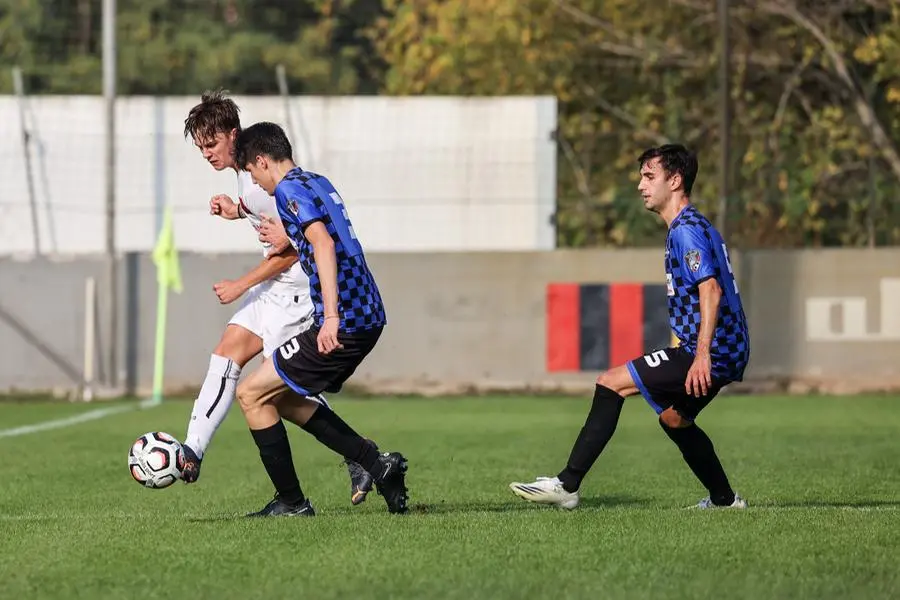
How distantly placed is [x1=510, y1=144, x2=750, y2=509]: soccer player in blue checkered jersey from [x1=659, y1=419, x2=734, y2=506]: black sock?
0.03 feet

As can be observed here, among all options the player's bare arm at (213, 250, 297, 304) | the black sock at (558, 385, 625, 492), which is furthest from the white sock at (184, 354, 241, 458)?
the black sock at (558, 385, 625, 492)

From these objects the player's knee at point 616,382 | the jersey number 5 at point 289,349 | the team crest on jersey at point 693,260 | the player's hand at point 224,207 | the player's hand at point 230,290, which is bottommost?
the player's knee at point 616,382

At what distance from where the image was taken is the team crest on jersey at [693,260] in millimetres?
7844

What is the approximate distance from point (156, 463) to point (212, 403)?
0.54 m

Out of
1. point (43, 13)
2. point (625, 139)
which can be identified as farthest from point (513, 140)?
point (43, 13)

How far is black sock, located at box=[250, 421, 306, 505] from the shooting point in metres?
8.08

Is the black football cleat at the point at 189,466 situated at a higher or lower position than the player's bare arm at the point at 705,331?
lower

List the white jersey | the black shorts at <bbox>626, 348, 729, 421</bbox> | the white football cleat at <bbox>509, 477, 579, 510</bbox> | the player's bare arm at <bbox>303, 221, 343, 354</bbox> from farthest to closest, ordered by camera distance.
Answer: the white jersey < the white football cleat at <bbox>509, 477, 579, 510</bbox> < the black shorts at <bbox>626, 348, 729, 421</bbox> < the player's bare arm at <bbox>303, 221, 343, 354</bbox>

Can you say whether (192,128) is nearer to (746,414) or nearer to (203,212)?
(746,414)

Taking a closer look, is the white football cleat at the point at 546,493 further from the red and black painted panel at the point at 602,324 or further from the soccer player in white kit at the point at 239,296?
the red and black painted panel at the point at 602,324

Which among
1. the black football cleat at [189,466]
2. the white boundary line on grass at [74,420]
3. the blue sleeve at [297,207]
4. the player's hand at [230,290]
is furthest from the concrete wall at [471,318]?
the blue sleeve at [297,207]

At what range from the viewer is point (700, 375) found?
7.81 m

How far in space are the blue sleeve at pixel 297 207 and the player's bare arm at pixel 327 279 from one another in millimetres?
41

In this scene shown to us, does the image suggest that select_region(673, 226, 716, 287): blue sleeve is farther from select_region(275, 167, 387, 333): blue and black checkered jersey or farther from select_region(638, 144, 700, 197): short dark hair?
select_region(275, 167, 387, 333): blue and black checkered jersey
